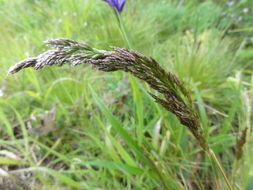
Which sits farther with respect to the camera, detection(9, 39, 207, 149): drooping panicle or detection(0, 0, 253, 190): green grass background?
detection(0, 0, 253, 190): green grass background

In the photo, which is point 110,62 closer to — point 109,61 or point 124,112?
point 109,61

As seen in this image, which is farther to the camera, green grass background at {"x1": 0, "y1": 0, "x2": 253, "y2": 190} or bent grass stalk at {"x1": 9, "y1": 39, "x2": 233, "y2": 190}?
green grass background at {"x1": 0, "y1": 0, "x2": 253, "y2": 190}

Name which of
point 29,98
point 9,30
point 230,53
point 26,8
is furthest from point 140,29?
point 26,8

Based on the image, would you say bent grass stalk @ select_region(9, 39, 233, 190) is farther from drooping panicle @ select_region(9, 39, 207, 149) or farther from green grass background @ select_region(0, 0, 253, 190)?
green grass background @ select_region(0, 0, 253, 190)

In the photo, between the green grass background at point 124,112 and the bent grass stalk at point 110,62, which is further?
the green grass background at point 124,112

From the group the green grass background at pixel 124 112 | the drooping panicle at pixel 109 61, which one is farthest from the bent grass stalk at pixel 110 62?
the green grass background at pixel 124 112

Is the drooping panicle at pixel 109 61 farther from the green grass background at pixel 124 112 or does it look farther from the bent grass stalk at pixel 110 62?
the green grass background at pixel 124 112

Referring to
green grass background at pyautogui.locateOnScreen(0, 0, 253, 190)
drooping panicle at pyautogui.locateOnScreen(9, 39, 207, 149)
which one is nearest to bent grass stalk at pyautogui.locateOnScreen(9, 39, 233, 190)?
drooping panicle at pyautogui.locateOnScreen(9, 39, 207, 149)

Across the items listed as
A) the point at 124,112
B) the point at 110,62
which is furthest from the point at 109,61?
the point at 124,112
